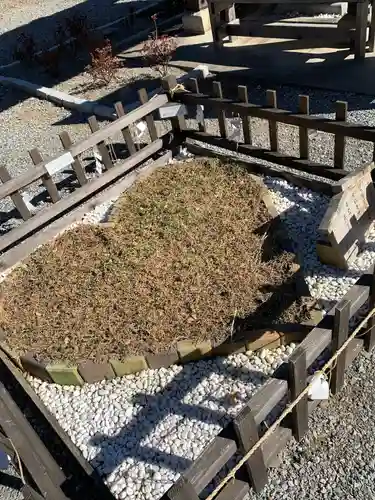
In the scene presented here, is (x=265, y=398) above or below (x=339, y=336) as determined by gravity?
above

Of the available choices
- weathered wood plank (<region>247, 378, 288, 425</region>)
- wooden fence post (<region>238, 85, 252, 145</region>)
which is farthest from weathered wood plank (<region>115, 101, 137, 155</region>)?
weathered wood plank (<region>247, 378, 288, 425</region>)

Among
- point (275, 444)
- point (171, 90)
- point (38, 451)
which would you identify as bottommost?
point (275, 444)

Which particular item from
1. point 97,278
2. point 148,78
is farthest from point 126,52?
point 97,278

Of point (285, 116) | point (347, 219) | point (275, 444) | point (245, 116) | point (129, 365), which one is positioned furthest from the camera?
point (245, 116)

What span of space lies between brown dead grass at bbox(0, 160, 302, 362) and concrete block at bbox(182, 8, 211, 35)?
6.33 meters

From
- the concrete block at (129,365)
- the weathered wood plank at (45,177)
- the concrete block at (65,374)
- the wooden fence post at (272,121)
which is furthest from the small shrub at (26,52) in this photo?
the concrete block at (129,365)

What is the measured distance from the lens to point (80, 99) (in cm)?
860

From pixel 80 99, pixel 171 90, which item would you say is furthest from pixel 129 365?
pixel 80 99

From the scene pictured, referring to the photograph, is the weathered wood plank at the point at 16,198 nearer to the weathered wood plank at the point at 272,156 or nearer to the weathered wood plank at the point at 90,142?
the weathered wood plank at the point at 90,142

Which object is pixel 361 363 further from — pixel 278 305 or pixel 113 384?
pixel 113 384

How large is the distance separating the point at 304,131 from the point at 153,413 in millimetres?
3304

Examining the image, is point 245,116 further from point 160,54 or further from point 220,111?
point 160,54

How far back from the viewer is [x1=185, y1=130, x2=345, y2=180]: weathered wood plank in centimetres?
505

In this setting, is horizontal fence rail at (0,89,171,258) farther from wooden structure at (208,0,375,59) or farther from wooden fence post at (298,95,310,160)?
wooden structure at (208,0,375,59)
